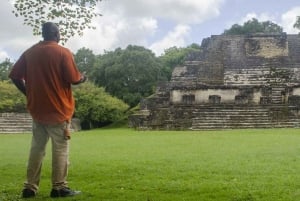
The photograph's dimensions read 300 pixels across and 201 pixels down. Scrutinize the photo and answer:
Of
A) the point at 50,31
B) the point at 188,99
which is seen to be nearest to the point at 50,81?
the point at 50,31

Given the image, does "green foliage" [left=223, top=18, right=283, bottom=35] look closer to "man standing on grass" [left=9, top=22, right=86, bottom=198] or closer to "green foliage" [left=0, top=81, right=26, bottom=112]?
"green foliage" [left=0, top=81, right=26, bottom=112]

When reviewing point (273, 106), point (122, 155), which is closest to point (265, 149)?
point (122, 155)

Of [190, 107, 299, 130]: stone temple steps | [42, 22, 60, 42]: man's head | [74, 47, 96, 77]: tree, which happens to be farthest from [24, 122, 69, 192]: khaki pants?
[74, 47, 96, 77]: tree

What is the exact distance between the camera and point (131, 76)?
128 ft

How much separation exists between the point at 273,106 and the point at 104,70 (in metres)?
19.9

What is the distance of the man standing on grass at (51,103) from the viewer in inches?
243

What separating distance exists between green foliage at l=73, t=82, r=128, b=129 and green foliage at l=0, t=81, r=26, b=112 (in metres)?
3.82

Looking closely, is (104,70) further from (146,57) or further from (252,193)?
(252,193)

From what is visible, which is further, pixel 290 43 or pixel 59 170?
pixel 290 43

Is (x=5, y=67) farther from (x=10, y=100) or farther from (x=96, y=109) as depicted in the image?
(x=96, y=109)

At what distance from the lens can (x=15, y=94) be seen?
34.0 m

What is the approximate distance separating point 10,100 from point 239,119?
16022 mm

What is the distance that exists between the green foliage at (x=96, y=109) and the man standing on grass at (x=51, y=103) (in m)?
23.5

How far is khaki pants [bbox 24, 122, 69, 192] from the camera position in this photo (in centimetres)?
617
